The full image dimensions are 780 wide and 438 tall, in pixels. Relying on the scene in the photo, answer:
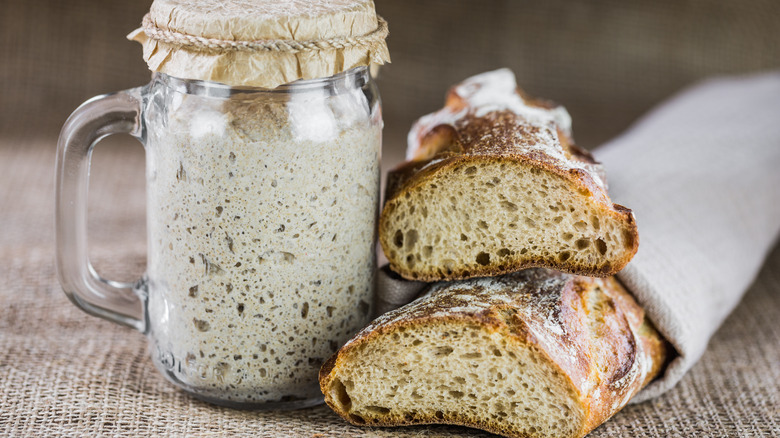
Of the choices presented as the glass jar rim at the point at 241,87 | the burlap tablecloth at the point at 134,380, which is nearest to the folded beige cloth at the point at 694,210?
the burlap tablecloth at the point at 134,380

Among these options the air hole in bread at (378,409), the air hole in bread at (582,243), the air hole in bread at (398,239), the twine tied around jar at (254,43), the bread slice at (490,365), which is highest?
the twine tied around jar at (254,43)

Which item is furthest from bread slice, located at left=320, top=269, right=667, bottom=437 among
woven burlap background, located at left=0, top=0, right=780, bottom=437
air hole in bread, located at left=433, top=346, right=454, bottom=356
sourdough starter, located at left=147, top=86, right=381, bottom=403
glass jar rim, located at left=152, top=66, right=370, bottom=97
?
woven burlap background, located at left=0, top=0, right=780, bottom=437

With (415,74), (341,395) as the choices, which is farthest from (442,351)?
(415,74)

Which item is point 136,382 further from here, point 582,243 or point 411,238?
point 582,243

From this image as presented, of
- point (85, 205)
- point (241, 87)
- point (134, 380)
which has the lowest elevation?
point (134, 380)

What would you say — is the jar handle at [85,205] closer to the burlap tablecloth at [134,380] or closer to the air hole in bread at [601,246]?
the burlap tablecloth at [134,380]

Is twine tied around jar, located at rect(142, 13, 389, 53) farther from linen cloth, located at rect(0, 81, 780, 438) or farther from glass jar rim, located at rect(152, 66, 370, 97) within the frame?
linen cloth, located at rect(0, 81, 780, 438)
